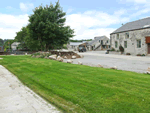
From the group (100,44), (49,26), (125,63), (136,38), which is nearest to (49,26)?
(49,26)

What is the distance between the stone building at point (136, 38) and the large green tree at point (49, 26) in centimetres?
1432

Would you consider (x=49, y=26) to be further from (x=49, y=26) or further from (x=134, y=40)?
(x=134, y=40)

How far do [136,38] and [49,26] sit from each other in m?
18.8

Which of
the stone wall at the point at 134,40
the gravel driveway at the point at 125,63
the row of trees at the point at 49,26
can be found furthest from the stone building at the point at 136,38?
the row of trees at the point at 49,26

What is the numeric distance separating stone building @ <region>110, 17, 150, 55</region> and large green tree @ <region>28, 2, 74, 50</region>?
14.3 m

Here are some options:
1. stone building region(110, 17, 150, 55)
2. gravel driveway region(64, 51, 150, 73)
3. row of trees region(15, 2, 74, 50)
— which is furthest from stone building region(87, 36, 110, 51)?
gravel driveway region(64, 51, 150, 73)

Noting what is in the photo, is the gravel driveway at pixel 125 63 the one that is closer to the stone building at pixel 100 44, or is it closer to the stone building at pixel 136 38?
the stone building at pixel 136 38

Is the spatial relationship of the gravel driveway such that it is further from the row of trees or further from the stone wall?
the stone wall

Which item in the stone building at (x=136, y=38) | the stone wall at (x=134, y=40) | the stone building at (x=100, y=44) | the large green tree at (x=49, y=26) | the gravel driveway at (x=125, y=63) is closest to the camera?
the gravel driveway at (x=125, y=63)

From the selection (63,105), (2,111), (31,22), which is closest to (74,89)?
(63,105)

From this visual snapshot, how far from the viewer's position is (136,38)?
28625 millimetres

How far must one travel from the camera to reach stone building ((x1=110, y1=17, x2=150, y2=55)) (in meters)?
26.5

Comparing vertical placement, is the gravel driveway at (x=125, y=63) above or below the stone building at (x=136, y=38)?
below

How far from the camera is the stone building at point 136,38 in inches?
1045
